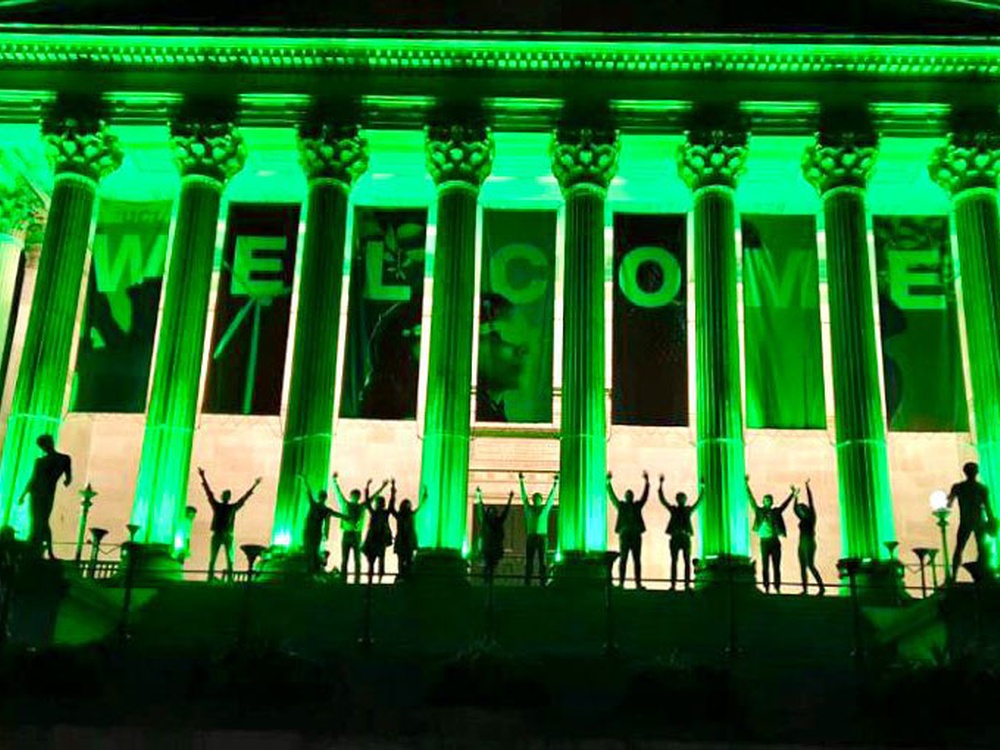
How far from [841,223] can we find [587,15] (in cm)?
742

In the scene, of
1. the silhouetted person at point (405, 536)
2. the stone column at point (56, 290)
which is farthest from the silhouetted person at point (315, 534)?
the stone column at point (56, 290)

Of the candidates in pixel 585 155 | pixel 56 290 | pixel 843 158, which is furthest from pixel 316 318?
pixel 843 158

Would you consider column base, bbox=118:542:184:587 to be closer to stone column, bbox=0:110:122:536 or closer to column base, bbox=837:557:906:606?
stone column, bbox=0:110:122:536

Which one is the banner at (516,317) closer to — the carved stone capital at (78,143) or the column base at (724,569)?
the column base at (724,569)

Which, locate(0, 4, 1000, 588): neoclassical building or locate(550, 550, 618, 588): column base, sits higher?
locate(0, 4, 1000, 588): neoclassical building

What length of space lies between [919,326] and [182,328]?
15.7 meters

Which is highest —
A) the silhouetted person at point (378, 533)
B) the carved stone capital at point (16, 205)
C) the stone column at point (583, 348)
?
the carved stone capital at point (16, 205)

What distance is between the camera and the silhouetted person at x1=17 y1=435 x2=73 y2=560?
80.1ft

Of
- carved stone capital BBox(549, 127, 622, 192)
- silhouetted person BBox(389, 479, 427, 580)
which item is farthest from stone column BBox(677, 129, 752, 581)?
silhouetted person BBox(389, 479, 427, 580)

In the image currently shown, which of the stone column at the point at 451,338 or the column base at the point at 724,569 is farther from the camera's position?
the stone column at the point at 451,338

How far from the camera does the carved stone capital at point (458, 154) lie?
29.5 m

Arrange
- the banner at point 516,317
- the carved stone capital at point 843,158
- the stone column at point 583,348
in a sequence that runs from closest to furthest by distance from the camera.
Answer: the stone column at point 583,348 → the banner at point 516,317 → the carved stone capital at point 843,158

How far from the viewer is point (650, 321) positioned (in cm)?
2781

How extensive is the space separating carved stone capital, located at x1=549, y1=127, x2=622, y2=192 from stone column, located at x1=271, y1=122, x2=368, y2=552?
445 cm
